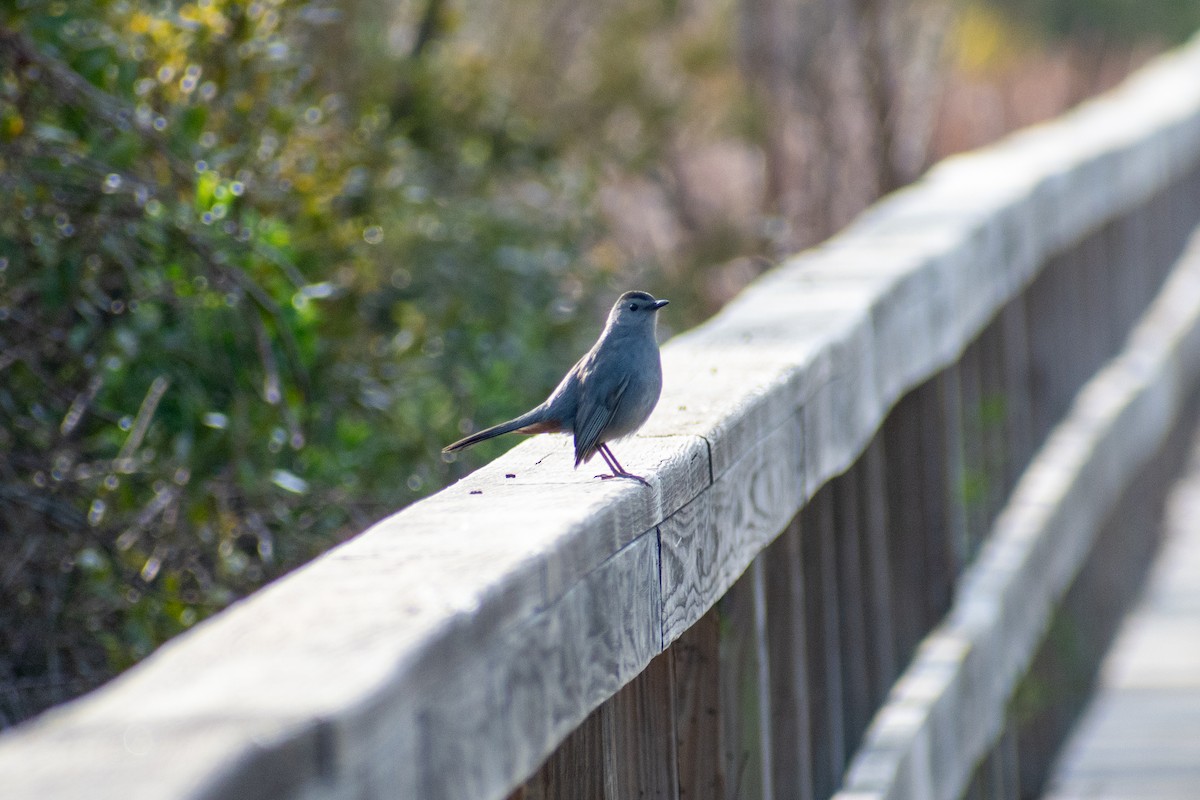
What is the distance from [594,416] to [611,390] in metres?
0.09

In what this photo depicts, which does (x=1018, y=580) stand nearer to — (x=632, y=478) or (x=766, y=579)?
(x=766, y=579)

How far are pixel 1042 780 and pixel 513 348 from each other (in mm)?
1973

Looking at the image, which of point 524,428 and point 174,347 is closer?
point 524,428

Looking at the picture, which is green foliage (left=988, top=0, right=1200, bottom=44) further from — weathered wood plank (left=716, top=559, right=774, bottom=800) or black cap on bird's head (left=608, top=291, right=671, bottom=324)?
weathered wood plank (left=716, top=559, right=774, bottom=800)

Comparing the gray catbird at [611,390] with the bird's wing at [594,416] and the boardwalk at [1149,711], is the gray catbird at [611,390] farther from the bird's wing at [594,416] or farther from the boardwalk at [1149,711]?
the boardwalk at [1149,711]

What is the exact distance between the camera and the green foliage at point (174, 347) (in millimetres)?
3375

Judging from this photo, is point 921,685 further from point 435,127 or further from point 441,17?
point 441,17

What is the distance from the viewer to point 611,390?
2.41m

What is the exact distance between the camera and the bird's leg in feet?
6.36

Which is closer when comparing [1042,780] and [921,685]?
[921,685]

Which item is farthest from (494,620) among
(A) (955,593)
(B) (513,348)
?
(B) (513,348)

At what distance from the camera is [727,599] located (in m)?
2.46

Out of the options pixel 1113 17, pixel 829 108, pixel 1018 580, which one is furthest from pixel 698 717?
pixel 1113 17

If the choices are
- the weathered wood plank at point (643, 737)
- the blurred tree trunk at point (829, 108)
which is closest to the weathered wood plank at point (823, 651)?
the weathered wood plank at point (643, 737)
